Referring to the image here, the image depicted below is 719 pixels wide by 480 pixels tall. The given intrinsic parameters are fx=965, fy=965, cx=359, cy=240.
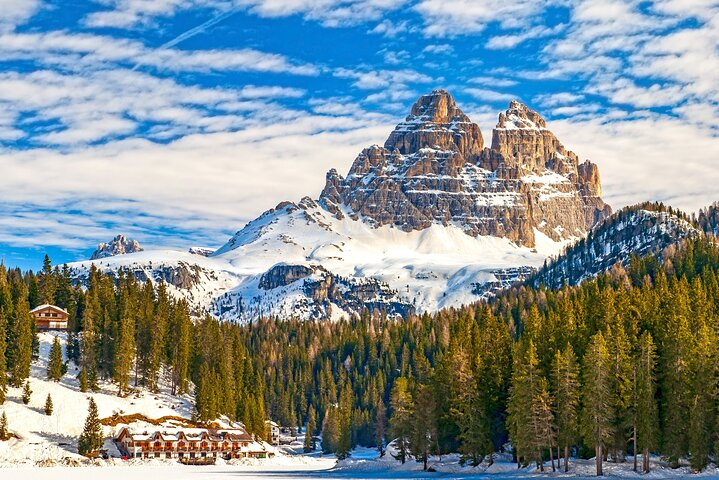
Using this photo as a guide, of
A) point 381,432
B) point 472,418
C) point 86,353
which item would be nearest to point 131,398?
point 86,353

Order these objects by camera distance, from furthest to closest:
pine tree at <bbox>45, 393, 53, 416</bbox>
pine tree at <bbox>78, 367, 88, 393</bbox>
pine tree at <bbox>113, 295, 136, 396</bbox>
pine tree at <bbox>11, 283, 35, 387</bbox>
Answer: pine tree at <bbox>113, 295, 136, 396</bbox> < pine tree at <bbox>78, 367, 88, 393</bbox> < pine tree at <bbox>11, 283, 35, 387</bbox> < pine tree at <bbox>45, 393, 53, 416</bbox>

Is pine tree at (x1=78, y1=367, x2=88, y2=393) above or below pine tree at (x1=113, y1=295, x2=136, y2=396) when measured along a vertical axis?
below

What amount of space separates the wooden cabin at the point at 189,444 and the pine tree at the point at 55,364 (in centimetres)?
1803

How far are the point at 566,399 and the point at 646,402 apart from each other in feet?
29.9

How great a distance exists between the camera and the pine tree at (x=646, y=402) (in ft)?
342

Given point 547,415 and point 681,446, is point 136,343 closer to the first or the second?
point 547,415

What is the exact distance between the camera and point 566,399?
363 feet

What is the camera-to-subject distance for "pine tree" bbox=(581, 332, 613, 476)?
10412 cm

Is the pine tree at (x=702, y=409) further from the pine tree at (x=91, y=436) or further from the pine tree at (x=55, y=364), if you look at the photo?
the pine tree at (x=55, y=364)

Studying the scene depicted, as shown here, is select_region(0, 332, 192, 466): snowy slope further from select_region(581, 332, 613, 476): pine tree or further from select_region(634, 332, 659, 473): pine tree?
select_region(634, 332, 659, 473): pine tree

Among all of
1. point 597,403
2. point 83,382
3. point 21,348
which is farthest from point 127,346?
point 597,403

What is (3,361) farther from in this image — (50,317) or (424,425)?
(424,425)

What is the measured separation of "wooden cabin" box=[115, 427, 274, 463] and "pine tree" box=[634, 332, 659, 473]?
74.5m

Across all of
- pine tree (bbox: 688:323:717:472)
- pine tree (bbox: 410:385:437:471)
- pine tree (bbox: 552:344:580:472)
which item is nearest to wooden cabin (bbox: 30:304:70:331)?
pine tree (bbox: 410:385:437:471)
